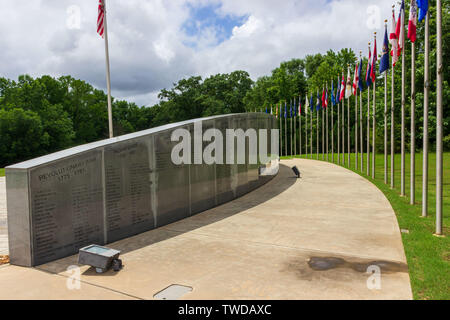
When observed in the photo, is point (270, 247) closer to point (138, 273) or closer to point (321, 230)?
point (321, 230)

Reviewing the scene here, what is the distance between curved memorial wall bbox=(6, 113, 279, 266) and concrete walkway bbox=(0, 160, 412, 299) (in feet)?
1.38

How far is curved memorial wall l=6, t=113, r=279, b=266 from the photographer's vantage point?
664 cm

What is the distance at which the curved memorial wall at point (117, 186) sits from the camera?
664cm

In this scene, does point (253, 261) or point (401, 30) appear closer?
point (253, 261)

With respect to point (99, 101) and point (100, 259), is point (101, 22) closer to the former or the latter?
point (100, 259)

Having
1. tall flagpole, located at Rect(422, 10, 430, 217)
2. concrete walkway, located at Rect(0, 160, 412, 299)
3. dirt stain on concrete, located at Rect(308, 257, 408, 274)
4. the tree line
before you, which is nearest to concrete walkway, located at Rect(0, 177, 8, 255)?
concrete walkway, located at Rect(0, 160, 412, 299)

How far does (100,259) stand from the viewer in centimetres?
619

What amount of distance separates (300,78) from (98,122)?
41.5 metres

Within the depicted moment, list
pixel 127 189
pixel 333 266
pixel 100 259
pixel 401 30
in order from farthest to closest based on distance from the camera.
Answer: pixel 401 30 → pixel 127 189 → pixel 333 266 → pixel 100 259

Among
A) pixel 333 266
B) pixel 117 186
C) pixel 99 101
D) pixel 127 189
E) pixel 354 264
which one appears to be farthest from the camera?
pixel 99 101

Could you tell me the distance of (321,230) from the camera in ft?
30.0

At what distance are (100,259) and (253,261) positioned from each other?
287cm

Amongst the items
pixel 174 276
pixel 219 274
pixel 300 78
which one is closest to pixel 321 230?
pixel 219 274

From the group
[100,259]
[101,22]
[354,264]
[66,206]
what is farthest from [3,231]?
[101,22]
